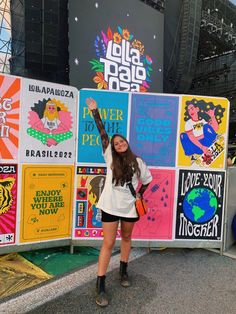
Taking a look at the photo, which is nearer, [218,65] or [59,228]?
[59,228]

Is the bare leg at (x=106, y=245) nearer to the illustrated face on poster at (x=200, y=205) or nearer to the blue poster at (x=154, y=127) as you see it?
the blue poster at (x=154, y=127)

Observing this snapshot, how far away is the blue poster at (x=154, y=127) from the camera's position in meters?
3.86

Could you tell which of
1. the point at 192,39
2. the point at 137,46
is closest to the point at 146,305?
the point at 137,46

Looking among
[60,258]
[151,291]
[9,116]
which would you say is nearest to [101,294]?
[151,291]

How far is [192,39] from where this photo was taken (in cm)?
1897

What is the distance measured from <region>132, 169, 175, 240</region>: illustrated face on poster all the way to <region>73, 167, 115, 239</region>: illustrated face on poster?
0.53 meters

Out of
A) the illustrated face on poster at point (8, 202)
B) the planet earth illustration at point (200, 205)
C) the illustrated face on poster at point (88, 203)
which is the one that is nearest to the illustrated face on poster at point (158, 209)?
the planet earth illustration at point (200, 205)

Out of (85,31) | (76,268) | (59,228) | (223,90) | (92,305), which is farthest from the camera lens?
(223,90)

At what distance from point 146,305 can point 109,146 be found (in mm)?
1524

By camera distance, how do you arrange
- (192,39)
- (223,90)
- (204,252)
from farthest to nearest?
(223,90) < (192,39) < (204,252)

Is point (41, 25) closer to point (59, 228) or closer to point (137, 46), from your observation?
point (137, 46)

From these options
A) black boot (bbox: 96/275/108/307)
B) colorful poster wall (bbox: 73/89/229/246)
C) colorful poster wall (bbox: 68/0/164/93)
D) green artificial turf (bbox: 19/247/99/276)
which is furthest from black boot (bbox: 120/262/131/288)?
colorful poster wall (bbox: 68/0/164/93)

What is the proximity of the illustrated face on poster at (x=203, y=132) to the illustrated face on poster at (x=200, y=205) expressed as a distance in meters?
0.17

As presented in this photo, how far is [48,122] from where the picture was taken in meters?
3.69
